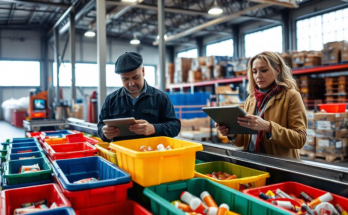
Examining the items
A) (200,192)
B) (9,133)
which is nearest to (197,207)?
(200,192)

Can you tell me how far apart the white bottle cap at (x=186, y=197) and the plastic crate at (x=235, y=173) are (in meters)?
0.18

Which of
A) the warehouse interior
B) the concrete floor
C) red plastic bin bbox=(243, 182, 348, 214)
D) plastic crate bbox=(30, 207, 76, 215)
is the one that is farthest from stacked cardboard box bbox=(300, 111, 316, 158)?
the concrete floor

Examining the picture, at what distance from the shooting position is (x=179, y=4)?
1261 centimetres

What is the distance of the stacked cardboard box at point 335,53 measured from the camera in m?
7.27

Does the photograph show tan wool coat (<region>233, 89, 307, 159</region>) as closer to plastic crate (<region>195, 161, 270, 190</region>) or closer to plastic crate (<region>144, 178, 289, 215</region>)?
plastic crate (<region>195, 161, 270, 190</region>)

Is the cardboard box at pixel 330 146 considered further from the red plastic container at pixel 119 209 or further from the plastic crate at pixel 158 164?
the red plastic container at pixel 119 209

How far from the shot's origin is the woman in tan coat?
5.90 ft

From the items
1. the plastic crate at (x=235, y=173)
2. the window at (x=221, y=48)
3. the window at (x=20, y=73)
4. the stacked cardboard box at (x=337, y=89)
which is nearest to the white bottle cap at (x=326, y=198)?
the plastic crate at (x=235, y=173)

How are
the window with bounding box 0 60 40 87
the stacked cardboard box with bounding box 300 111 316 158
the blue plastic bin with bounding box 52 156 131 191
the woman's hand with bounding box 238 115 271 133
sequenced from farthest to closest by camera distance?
the window with bounding box 0 60 40 87 → the stacked cardboard box with bounding box 300 111 316 158 → the woman's hand with bounding box 238 115 271 133 → the blue plastic bin with bounding box 52 156 131 191

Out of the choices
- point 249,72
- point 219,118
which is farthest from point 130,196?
point 249,72

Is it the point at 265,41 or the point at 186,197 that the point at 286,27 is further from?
the point at 186,197

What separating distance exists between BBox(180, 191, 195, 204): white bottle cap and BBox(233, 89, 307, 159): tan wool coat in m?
0.77

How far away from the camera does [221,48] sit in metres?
16.1

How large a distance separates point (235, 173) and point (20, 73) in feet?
54.4
